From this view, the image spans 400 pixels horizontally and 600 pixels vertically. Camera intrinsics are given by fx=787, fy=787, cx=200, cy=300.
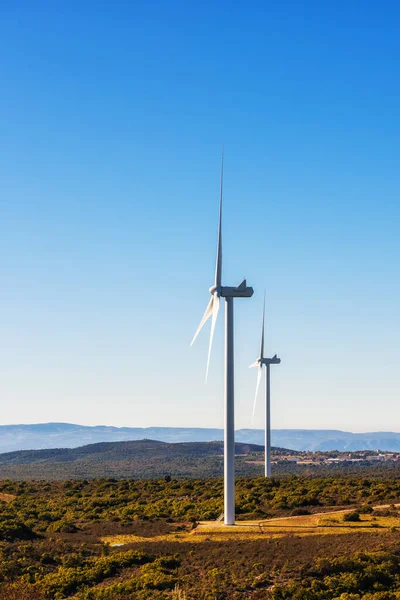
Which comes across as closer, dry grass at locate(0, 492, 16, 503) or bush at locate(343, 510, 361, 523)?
bush at locate(343, 510, 361, 523)

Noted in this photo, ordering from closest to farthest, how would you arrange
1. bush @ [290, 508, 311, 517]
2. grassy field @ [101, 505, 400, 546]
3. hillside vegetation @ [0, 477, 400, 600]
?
1. hillside vegetation @ [0, 477, 400, 600]
2. grassy field @ [101, 505, 400, 546]
3. bush @ [290, 508, 311, 517]

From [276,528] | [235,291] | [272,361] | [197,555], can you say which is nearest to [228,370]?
[235,291]

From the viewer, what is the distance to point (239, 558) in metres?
41.8

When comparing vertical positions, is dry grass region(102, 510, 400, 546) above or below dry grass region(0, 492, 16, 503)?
above

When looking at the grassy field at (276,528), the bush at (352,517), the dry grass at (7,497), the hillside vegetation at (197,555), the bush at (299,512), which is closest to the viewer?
the hillside vegetation at (197,555)

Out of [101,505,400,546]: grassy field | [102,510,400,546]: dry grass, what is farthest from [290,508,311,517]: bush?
[102,510,400,546]: dry grass

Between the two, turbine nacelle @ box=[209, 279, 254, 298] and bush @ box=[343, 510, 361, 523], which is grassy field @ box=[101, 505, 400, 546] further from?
turbine nacelle @ box=[209, 279, 254, 298]

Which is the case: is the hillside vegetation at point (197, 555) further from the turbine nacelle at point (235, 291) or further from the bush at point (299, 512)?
the turbine nacelle at point (235, 291)

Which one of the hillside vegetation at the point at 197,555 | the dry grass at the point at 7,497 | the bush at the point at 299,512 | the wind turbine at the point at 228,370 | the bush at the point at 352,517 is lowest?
the dry grass at the point at 7,497

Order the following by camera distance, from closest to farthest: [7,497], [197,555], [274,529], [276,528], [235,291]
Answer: [197,555] → [274,529] → [276,528] → [235,291] → [7,497]

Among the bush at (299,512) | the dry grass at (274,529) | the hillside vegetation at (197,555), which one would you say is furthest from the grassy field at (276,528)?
the bush at (299,512)

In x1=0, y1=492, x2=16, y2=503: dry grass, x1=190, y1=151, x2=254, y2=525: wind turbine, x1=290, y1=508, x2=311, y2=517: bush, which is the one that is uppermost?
x1=190, y1=151, x2=254, y2=525: wind turbine

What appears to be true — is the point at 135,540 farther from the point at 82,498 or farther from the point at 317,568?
the point at 82,498

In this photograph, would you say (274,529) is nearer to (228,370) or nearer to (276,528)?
(276,528)
